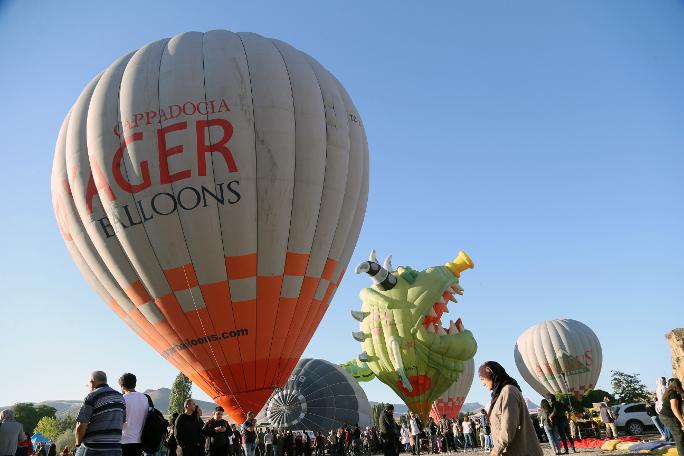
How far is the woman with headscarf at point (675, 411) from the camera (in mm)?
6062

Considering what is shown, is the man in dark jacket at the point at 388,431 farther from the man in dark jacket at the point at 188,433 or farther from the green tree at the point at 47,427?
the green tree at the point at 47,427

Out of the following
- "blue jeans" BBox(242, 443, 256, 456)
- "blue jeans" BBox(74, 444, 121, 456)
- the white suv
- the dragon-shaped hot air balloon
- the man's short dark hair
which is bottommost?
the white suv

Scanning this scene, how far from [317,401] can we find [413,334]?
29.7 feet

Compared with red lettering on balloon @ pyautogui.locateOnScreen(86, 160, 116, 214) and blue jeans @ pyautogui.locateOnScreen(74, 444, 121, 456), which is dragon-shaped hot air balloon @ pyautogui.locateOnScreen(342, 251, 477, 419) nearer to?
red lettering on balloon @ pyautogui.locateOnScreen(86, 160, 116, 214)

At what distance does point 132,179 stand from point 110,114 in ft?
6.10

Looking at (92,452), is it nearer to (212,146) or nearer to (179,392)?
(212,146)

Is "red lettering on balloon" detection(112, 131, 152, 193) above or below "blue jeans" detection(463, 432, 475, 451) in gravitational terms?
above

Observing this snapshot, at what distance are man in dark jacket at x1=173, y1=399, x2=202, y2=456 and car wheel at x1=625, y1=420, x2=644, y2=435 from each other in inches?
684

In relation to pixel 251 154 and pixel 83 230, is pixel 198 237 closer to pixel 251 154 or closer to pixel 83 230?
pixel 251 154

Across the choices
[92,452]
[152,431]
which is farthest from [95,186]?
[92,452]

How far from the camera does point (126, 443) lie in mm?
4793

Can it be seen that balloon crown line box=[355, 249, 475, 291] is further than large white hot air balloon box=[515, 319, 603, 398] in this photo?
No

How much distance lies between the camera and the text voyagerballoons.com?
1198 centimetres

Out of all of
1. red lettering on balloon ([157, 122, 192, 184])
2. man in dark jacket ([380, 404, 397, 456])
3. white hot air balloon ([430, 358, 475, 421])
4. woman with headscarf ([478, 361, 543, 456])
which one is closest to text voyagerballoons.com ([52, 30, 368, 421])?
red lettering on balloon ([157, 122, 192, 184])
